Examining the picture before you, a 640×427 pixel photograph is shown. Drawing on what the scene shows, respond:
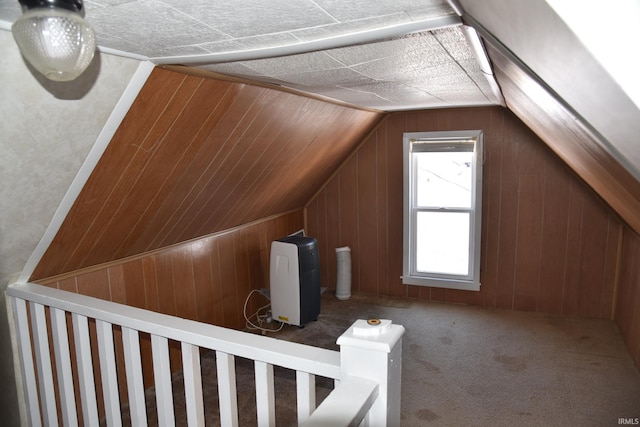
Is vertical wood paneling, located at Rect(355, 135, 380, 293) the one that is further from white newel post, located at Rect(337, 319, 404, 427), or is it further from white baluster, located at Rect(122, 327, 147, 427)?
white newel post, located at Rect(337, 319, 404, 427)

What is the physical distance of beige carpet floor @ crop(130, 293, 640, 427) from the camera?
2664mm

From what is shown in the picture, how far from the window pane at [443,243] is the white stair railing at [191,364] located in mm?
3513

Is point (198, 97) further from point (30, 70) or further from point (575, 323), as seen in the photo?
point (575, 323)

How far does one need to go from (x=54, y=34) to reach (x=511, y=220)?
413 centimetres

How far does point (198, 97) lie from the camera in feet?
6.53

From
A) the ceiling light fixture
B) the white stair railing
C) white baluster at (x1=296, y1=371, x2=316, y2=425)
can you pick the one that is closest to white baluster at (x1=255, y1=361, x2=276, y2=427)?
the white stair railing

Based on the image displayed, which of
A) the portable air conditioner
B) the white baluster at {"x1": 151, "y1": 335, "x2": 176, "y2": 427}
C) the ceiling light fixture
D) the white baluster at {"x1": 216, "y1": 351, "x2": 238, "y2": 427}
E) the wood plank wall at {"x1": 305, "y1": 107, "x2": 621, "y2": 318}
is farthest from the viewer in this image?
the wood plank wall at {"x1": 305, "y1": 107, "x2": 621, "y2": 318}

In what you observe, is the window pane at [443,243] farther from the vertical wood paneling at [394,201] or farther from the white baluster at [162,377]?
the white baluster at [162,377]

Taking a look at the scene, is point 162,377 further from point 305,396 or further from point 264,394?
point 305,396

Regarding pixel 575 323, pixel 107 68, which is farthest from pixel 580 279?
pixel 107 68

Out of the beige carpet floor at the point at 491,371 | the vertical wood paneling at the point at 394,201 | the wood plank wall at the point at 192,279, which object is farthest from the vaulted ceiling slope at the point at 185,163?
the beige carpet floor at the point at 491,371

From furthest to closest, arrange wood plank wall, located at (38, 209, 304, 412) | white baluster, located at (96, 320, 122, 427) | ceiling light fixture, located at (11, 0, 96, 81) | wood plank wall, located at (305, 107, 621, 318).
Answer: wood plank wall, located at (305, 107, 621, 318) → wood plank wall, located at (38, 209, 304, 412) → white baluster, located at (96, 320, 122, 427) → ceiling light fixture, located at (11, 0, 96, 81)

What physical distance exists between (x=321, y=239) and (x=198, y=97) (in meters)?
3.18

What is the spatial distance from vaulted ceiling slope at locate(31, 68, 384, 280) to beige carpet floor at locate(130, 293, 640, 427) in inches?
43.1
